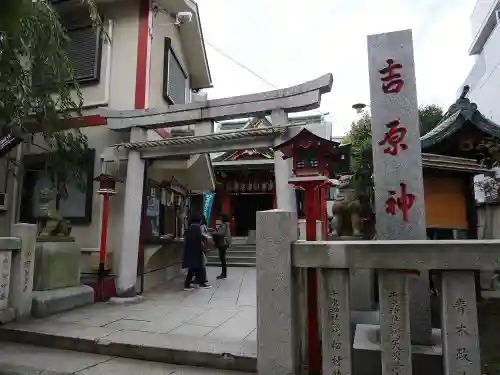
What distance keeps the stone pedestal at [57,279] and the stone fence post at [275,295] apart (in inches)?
185

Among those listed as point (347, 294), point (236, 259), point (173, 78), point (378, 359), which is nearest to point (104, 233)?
point (173, 78)

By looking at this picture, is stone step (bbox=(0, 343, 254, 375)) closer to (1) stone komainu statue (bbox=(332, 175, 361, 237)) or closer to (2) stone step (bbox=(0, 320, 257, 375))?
(2) stone step (bbox=(0, 320, 257, 375))

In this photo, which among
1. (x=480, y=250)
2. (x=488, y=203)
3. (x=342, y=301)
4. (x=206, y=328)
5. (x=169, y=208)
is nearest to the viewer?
(x=480, y=250)

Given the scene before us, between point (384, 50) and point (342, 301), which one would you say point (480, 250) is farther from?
point (384, 50)

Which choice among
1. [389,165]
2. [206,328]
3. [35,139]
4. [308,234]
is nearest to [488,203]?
[389,165]

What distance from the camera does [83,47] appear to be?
30.3 ft

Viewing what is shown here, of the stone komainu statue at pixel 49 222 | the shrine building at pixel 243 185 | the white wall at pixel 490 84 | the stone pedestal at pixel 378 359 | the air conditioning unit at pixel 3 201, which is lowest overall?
the stone pedestal at pixel 378 359

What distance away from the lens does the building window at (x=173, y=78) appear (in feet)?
32.9

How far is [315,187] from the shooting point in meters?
4.39

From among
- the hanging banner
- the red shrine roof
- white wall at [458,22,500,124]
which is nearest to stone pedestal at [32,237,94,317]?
the red shrine roof

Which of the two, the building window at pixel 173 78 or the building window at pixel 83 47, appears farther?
the building window at pixel 173 78

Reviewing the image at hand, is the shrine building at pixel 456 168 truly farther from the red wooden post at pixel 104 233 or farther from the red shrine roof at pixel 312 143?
the red wooden post at pixel 104 233

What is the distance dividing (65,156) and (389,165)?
7.07 m

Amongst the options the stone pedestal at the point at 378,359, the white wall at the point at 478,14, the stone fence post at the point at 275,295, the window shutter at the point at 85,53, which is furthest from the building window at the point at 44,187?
the white wall at the point at 478,14
